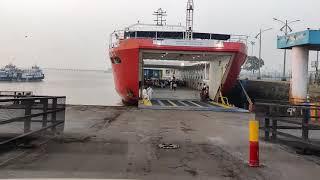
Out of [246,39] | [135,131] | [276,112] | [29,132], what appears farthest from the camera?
[246,39]

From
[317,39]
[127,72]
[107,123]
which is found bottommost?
[107,123]

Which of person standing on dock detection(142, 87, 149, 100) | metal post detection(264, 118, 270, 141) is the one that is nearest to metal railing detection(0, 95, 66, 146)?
metal post detection(264, 118, 270, 141)

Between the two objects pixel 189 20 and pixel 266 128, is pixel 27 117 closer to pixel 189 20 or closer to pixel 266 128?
pixel 266 128

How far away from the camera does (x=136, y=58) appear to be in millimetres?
26875

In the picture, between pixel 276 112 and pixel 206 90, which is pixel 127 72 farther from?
pixel 276 112

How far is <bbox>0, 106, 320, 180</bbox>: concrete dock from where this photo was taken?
8.02 meters

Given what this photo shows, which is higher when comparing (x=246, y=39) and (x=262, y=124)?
(x=246, y=39)

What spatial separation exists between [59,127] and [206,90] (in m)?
20.8

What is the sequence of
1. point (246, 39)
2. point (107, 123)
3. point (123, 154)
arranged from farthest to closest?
point (246, 39) < point (107, 123) < point (123, 154)

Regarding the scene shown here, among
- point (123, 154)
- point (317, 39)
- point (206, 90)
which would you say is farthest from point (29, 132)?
point (206, 90)

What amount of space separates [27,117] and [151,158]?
3011 millimetres

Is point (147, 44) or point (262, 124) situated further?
point (147, 44)

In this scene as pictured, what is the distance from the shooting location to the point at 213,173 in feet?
26.9

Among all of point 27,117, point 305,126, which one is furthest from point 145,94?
point 27,117
